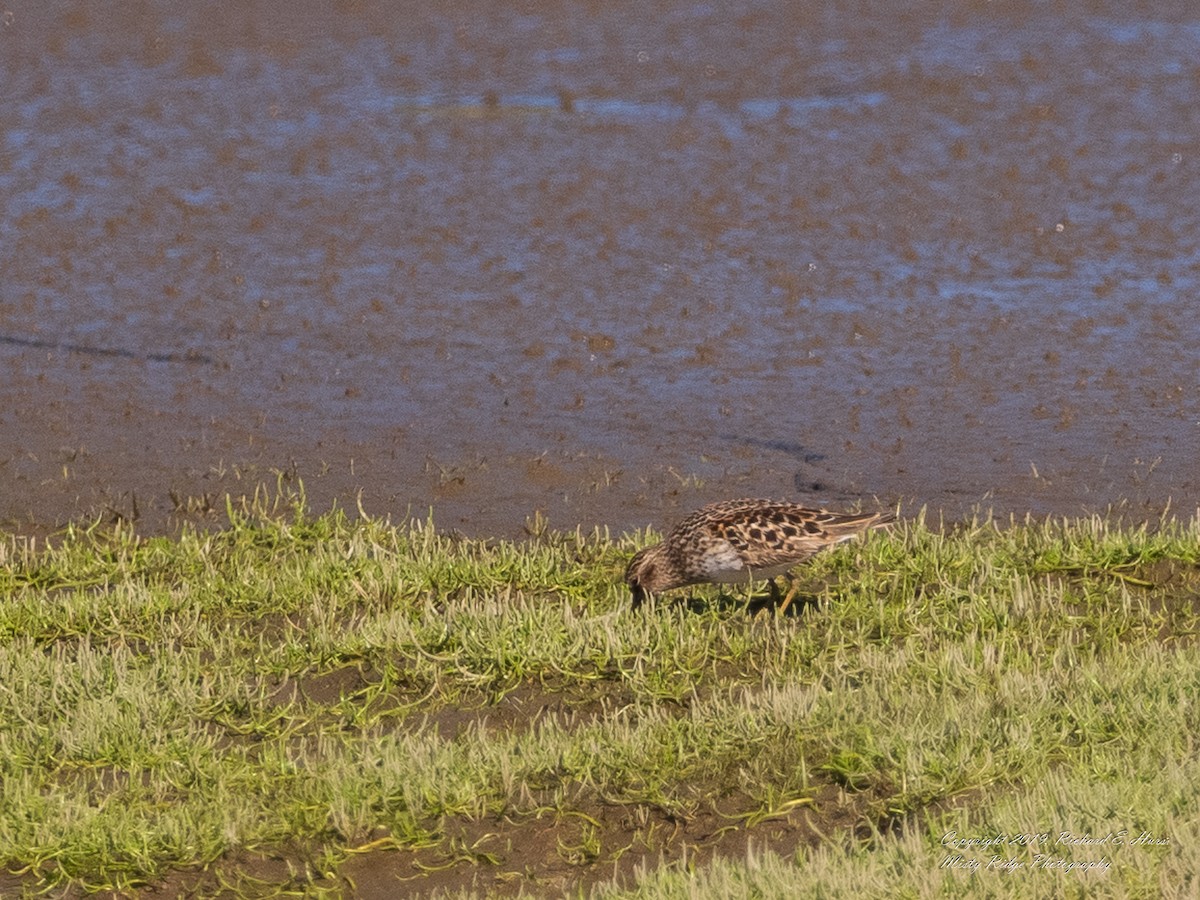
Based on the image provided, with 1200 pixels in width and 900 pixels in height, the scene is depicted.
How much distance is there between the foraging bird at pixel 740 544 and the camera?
6914mm

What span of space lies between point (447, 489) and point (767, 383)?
2.02 meters

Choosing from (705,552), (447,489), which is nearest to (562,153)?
(447,489)

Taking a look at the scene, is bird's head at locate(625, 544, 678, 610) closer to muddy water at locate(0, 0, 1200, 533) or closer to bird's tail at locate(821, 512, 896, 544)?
bird's tail at locate(821, 512, 896, 544)

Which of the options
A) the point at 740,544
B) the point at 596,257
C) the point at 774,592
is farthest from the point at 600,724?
the point at 596,257

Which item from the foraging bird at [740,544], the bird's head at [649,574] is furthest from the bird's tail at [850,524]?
the bird's head at [649,574]

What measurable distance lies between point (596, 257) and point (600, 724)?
6.04m

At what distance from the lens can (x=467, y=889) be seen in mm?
5281

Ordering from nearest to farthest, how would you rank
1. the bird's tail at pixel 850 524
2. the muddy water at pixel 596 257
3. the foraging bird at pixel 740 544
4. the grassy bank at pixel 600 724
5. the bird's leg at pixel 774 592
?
the grassy bank at pixel 600 724, the foraging bird at pixel 740 544, the bird's tail at pixel 850 524, the bird's leg at pixel 774 592, the muddy water at pixel 596 257

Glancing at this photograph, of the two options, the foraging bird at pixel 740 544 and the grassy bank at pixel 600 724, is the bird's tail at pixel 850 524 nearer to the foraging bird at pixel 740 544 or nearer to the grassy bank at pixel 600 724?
the foraging bird at pixel 740 544

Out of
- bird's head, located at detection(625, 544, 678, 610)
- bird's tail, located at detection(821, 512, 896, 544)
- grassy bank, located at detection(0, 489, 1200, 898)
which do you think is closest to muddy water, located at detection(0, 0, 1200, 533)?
grassy bank, located at detection(0, 489, 1200, 898)

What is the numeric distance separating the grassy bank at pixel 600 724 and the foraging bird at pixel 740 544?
0.16 meters

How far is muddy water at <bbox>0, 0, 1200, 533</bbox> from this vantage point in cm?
938

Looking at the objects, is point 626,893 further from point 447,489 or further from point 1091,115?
point 1091,115

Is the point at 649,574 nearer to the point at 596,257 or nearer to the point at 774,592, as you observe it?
the point at 774,592
